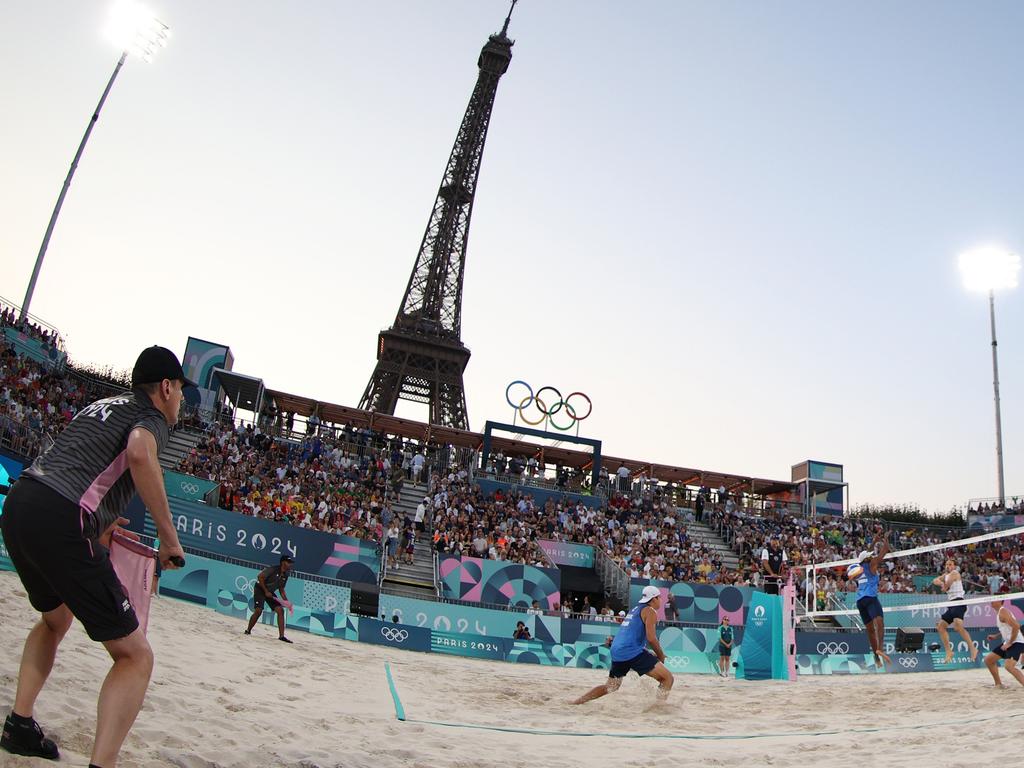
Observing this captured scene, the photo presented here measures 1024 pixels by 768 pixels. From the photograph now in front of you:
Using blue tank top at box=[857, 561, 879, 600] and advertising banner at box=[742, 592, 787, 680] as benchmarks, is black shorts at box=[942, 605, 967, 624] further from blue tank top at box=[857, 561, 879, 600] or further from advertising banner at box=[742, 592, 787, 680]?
Answer: advertising banner at box=[742, 592, 787, 680]

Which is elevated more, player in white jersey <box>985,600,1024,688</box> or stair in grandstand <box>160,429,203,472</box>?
stair in grandstand <box>160,429,203,472</box>

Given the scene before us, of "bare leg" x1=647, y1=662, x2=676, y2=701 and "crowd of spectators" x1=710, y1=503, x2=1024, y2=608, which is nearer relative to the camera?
"bare leg" x1=647, y1=662, x2=676, y2=701

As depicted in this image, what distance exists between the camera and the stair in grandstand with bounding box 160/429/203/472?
1018 inches

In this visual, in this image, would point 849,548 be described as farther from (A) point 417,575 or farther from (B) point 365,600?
(B) point 365,600

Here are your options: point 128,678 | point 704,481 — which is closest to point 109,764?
point 128,678

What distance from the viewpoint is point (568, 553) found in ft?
88.7

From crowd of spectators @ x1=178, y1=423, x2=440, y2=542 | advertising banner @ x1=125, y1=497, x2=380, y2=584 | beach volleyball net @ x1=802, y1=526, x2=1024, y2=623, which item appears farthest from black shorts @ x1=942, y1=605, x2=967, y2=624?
crowd of spectators @ x1=178, y1=423, x2=440, y2=542

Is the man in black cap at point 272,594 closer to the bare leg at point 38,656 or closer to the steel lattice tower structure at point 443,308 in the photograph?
the bare leg at point 38,656

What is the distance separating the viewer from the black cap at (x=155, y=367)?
3947 mm

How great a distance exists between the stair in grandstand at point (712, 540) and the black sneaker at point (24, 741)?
27539 mm

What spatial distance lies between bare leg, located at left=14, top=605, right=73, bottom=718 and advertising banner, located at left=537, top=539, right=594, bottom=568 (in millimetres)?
23124

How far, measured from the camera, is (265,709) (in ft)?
21.5

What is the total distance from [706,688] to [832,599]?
13906 millimetres

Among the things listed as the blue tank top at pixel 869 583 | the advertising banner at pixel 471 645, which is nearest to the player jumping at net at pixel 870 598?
the blue tank top at pixel 869 583
